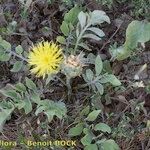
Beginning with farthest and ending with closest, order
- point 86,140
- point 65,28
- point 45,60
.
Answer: point 65,28 → point 86,140 → point 45,60

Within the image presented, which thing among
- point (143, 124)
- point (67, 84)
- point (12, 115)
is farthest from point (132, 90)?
point (12, 115)

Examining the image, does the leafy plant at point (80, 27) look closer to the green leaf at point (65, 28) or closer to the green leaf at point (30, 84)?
the green leaf at point (65, 28)

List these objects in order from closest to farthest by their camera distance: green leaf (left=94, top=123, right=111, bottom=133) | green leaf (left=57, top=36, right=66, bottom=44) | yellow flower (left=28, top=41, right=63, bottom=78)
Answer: yellow flower (left=28, top=41, right=63, bottom=78) < green leaf (left=94, top=123, right=111, bottom=133) < green leaf (left=57, top=36, right=66, bottom=44)

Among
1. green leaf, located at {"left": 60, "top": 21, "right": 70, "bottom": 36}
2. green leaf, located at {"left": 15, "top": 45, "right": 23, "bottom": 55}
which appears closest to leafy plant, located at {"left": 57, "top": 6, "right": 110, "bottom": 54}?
green leaf, located at {"left": 60, "top": 21, "right": 70, "bottom": 36}

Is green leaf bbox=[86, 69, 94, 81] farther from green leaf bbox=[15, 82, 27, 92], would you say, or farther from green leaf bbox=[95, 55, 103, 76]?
green leaf bbox=[15, 82, 27, 92]

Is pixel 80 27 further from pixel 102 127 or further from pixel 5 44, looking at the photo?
pixel 102 127

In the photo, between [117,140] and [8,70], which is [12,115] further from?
[117,140]

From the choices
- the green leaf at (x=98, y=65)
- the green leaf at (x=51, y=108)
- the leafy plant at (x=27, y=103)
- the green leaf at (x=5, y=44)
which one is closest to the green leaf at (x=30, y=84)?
the leafy plant at (x=27, y=103)

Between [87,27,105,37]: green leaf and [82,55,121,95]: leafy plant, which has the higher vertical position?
[87,27,105,37]: green leaf

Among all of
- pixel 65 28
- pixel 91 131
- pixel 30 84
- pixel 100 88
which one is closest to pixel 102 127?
pixel 91 131
